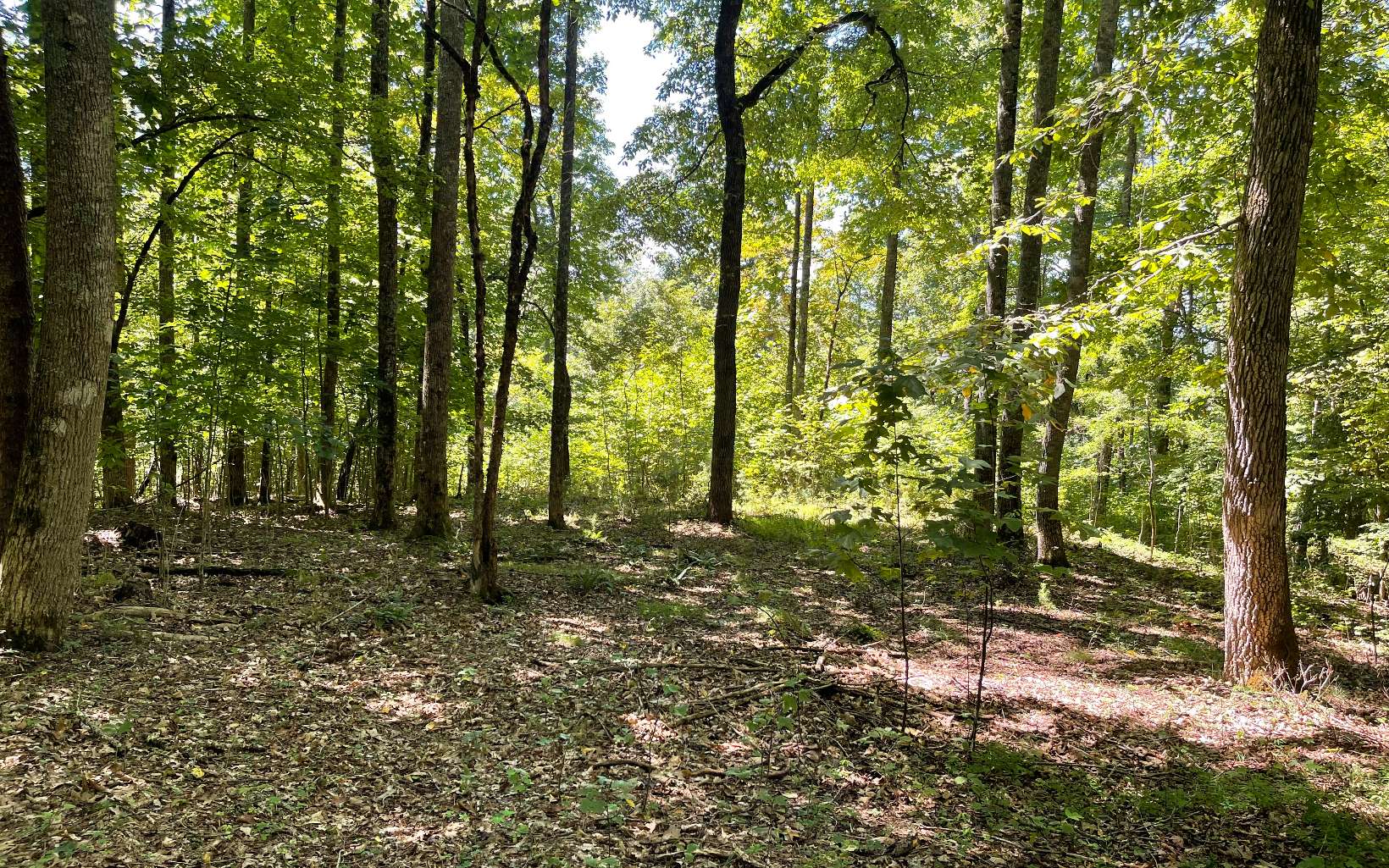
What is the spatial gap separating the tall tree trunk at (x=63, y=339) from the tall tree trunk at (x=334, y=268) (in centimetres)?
368

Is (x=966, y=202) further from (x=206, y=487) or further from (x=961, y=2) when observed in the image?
(x=206, y=487)

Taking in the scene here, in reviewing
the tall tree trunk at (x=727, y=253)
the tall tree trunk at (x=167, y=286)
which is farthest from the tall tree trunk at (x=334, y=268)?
the tall tree trunk at (x=727, y=253)

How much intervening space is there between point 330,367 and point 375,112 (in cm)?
486

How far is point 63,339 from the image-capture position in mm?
4078

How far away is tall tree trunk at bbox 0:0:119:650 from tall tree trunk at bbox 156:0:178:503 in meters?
2.59

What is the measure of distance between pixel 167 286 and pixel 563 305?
6.20m

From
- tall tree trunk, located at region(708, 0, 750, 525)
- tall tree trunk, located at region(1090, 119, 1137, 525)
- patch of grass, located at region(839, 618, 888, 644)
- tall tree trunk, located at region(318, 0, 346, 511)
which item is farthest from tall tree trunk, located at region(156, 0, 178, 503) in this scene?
tall tree trunk, located at region(1090, 119, 1137, 525)

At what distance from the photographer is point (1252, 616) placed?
4.65 metres

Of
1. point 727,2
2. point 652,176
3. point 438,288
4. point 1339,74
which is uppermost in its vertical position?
point 727,2

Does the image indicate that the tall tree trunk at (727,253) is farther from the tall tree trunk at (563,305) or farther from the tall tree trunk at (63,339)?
the tall tree trunk at (63,339)

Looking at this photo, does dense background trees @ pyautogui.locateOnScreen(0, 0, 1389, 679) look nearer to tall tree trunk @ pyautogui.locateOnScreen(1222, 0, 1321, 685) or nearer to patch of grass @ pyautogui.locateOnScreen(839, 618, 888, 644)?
tall tree trunk @ pyautogui.locateOnScreen(1222, 0, 1321, 685)

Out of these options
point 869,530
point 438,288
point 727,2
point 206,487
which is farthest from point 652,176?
point 869,530

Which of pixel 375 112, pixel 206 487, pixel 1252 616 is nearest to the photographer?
pixel 1252 616

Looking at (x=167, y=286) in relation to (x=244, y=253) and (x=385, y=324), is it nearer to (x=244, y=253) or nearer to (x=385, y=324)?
(x=244, y=253)
